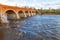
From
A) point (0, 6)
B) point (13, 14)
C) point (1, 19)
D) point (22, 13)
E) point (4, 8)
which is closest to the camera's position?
point (1, 19)

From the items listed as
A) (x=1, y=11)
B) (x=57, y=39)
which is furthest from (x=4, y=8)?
(x=57, y=39)

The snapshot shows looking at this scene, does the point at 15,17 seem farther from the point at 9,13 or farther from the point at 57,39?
the point at 57,39

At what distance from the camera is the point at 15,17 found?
67750 mm

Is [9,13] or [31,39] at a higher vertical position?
[9,13]

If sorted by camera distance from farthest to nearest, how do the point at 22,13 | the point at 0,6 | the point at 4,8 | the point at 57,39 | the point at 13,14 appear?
the point at 22,13, the point at 13,14, the point at 4,8, the point at 0,6, the point at 57,39

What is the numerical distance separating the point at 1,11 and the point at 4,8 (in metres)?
3.70

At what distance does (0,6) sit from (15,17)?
21215 millimetres

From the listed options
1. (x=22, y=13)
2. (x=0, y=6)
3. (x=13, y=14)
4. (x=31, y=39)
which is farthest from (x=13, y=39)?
(x=22, y=13)

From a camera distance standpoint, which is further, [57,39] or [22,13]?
[22,13]

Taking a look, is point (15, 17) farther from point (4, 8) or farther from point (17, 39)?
point (17, 39)

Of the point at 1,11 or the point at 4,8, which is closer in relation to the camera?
the point at 1,11

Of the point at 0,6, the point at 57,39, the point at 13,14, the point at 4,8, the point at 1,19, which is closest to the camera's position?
the point at 57,39

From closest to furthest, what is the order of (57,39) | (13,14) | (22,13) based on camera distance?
1. (57,39)
2. (13,14)
3. (22,13)

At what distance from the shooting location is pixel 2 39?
21.7 m
